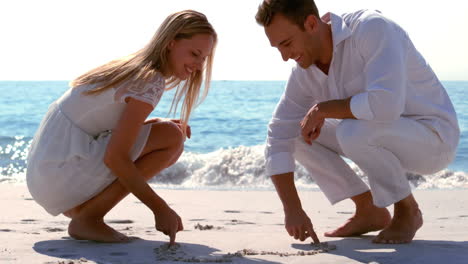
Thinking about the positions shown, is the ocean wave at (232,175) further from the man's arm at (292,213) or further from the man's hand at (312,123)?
the man's hand at (312,123)

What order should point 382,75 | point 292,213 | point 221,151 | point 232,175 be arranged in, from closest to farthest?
1. point 382,75
2. point 292,213
3. point 232,175
4. point 221,151

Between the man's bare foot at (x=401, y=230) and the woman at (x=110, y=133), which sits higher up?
the woman at (x=110, y=133)

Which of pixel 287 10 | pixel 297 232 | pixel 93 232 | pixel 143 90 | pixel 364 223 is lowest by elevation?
pixel 364 223

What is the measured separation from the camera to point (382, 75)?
2.71m

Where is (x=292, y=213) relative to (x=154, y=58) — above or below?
below

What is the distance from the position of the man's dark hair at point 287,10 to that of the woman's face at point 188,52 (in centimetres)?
29

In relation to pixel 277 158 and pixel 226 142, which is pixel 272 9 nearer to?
pixel 277 158

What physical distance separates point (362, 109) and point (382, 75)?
16 cm

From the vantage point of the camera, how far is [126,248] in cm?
278

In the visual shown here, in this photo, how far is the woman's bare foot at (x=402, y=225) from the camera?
284 cm

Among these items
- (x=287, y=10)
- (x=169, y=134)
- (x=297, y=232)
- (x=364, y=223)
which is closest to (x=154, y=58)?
(x=169, y=134)

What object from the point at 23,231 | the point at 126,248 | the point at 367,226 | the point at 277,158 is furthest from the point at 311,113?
the point at 23,231

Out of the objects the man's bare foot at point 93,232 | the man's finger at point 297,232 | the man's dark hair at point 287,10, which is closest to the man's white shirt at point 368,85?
the man's dark hair at point 287,10

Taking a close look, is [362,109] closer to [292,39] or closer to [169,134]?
[292,39]
